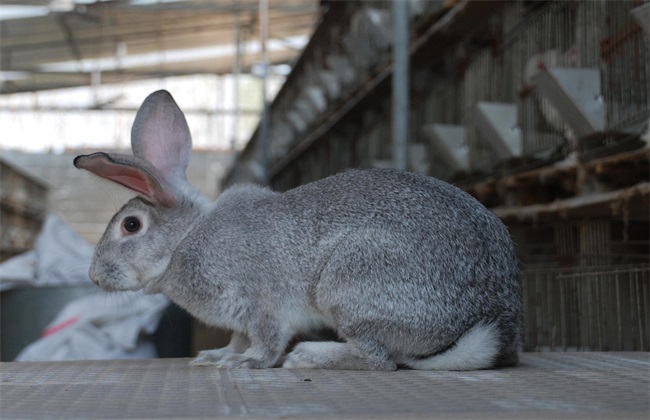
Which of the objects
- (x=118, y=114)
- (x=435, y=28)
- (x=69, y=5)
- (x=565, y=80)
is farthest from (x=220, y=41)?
(x=565, y=80)

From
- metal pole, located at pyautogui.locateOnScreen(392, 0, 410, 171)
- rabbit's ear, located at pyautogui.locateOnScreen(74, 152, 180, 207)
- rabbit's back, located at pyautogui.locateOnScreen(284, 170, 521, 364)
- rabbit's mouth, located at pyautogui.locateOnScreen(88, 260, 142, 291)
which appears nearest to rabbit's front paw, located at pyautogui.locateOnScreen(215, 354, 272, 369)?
rabbit's back, located at pyautogui.locateOnScreen(284, 170, 521, 364)

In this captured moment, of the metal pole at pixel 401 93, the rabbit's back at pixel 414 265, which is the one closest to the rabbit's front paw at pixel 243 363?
the rabbit's back at pixel 414 265

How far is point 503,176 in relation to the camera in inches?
214

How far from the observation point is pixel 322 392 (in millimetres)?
1836

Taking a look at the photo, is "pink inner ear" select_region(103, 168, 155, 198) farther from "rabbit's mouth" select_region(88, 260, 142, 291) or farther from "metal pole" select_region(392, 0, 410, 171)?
"metal pole" select_region(392, 0, 410, 171)

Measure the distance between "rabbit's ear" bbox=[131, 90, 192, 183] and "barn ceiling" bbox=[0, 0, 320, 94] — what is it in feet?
40.6

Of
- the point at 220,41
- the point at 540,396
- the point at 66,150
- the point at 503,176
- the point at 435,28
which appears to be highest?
the point at 220,41

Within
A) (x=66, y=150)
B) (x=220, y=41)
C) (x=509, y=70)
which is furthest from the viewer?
(x=66, y=150)

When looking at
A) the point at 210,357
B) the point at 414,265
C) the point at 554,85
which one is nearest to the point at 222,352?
the point at 210,357

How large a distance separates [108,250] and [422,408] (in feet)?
4.12

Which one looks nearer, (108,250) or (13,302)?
(108,250)

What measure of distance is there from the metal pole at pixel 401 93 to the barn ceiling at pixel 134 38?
9.67 meters

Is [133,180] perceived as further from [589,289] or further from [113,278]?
[589,289]

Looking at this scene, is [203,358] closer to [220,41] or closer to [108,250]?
[108,250]
